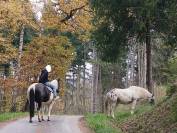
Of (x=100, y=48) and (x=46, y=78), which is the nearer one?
(x=46, y=78)

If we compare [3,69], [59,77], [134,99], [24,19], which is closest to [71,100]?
[3,69]

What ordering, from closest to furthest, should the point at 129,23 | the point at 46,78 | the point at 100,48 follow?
the point at 46,78, the point at 129,23, the point at 100,48

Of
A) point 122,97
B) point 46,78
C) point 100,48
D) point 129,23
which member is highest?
point 129,23

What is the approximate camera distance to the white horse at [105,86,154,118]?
75.9 ft

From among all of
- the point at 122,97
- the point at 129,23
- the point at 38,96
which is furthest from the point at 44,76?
the point at 129,23

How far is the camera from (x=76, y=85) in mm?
81438

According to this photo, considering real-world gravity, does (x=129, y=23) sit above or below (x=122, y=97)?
above

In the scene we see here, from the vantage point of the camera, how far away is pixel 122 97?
23438 mm

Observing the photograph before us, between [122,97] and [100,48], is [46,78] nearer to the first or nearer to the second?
[122,97]

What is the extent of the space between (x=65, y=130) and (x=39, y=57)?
2530 cm


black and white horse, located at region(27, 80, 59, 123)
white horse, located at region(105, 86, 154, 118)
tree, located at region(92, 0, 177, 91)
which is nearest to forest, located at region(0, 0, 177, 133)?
tree, located at region(92, 0, 177, 91)

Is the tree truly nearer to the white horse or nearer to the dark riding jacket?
the white horse

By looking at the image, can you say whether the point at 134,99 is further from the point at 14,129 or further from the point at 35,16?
the point at 35,16

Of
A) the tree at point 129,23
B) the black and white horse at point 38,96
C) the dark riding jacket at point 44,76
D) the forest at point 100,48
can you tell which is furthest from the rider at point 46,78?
the tree at point 129,23
